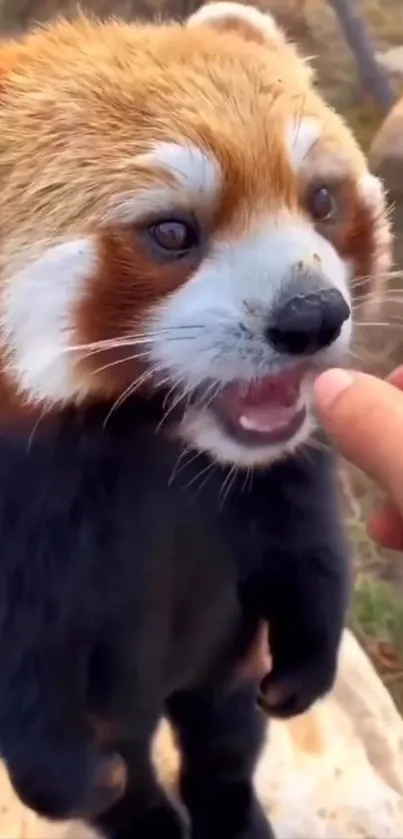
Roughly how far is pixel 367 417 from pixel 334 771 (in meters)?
0.58

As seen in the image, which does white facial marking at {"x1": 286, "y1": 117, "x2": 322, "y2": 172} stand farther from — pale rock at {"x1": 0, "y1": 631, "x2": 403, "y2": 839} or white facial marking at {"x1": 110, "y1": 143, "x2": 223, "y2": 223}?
pale rock at {"x1": 0, "y1": 631, "x2": 403, "y2": 839}

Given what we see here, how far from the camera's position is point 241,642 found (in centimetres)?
79

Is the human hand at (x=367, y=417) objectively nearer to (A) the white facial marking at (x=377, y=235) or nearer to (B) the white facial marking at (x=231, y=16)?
(A) the white facial marking at (x=377, y=235)

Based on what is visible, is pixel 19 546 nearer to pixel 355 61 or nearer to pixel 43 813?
pixel 43 813

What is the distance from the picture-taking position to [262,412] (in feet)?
2.12

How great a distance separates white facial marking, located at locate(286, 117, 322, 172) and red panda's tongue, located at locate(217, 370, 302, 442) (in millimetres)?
120

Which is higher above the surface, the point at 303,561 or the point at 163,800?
the point at 303,561

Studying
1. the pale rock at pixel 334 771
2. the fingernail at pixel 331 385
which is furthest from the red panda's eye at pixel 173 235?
the pale rock at pixel 334 771

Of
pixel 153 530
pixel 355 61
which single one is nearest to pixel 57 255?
pixel 153 530

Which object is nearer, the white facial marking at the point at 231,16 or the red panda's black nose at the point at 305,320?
the red panda's black nose at the point at 305,320

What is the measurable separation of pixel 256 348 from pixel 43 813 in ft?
1.21

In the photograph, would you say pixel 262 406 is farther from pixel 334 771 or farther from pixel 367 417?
pixel 334 771

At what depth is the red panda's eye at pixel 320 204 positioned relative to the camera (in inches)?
25.7

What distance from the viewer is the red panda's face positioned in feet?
1.97
